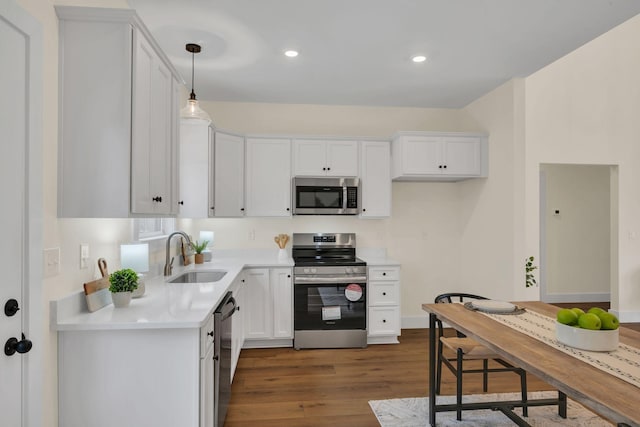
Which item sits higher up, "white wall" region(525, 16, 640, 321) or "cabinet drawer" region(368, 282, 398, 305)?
"white wall" region(525, 16, 640, 321)

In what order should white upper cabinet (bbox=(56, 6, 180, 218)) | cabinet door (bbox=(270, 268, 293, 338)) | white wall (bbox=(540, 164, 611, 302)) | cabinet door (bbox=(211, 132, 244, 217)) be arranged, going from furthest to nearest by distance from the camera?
white wall (bbox=(540, 164, 611, 302)) < cabinet door (bbox=(270, 268, 293, 338)) < cabinet door (bbox=(211, 132, 244, 217)) < white upper cabinet (bbox=(56, 6, 180, 218))

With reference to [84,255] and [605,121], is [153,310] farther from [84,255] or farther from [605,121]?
[605,121]

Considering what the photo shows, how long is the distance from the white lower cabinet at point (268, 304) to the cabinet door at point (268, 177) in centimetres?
69

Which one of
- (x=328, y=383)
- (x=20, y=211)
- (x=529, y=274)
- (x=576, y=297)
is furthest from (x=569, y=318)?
(x=576, y=297)

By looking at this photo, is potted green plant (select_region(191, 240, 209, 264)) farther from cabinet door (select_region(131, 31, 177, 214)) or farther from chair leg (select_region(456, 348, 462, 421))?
chair leg (select_region(456, 348, 462, 421))

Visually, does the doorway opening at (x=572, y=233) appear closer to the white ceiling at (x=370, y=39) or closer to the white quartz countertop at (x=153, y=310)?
the white ceiling at (x=370, y=39)

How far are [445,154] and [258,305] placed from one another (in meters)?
2.57

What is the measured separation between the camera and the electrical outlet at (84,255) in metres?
1.92

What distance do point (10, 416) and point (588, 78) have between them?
6281 mm

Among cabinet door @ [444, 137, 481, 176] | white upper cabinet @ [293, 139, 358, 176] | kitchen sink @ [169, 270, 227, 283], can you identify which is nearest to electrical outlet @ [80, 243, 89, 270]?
kitchen sink @ [169, 270, 227, 283]

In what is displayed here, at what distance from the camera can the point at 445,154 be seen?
405 cm

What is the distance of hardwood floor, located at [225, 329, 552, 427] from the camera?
2.55 m

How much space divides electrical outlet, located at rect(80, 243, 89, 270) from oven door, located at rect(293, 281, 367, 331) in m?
2.18

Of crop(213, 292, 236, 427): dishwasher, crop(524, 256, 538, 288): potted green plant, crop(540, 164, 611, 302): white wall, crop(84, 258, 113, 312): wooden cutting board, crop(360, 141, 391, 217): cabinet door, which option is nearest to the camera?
crop(84, 258, 113, 312): wooden cutting board
